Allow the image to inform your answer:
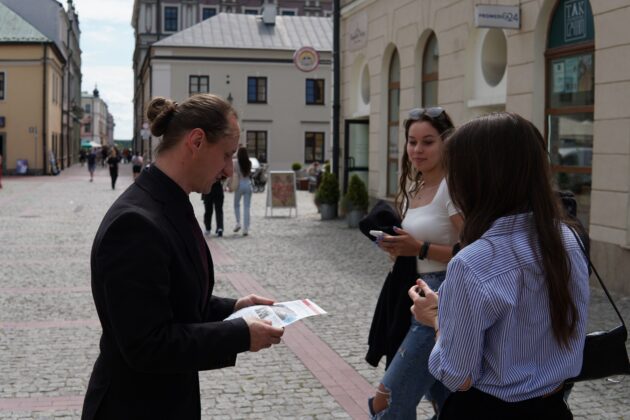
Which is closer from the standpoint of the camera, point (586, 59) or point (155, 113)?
point (155, 113)

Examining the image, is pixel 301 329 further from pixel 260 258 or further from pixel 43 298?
pixel 260 258

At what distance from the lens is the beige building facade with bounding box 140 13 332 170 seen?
50.7 metres

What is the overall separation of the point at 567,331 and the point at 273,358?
478 centimetres

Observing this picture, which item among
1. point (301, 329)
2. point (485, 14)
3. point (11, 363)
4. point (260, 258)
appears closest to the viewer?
point (11, 363)

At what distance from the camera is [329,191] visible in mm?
20031

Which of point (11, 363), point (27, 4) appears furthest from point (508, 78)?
point (27, 4)

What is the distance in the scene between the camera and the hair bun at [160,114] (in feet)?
8.36

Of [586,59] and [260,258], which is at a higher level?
[586,59]

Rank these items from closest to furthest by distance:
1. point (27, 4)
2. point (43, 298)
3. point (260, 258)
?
point (43, 298) < point (260, 258) < point (27, 4)

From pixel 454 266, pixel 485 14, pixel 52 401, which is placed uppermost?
pixel 485 14

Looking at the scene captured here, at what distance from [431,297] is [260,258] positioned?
35.0ft

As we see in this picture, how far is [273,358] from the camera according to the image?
682 cm

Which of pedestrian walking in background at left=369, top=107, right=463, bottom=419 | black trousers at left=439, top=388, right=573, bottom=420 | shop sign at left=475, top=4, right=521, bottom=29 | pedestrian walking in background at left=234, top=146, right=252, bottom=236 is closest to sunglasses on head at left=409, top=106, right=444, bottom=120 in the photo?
pedestrian walking in background at left=369, top=107, right=463, bottom=419

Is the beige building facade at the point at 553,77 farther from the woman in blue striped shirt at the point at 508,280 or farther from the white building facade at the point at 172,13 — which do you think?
the white building facade at the point at 172,13
